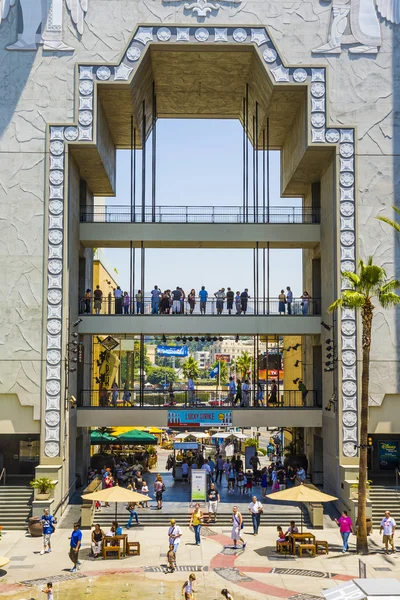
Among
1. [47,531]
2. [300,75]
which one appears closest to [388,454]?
[47,531]

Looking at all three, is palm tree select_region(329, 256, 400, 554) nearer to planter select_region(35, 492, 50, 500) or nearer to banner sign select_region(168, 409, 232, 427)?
banner sign select_region(168, 409, 232, 427)

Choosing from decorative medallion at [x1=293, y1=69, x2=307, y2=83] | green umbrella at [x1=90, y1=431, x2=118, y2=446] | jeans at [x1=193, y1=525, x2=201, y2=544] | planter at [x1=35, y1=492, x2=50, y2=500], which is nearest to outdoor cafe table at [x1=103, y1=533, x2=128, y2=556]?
jeans at [x1=193, y1=525, x2=201, y2=544]

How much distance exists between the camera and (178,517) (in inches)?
1358

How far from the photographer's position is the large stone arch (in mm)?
36188

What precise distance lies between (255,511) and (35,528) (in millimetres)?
8929

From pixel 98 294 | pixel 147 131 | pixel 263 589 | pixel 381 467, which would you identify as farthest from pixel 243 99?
pixel 263 589

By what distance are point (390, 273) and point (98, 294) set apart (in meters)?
15.1

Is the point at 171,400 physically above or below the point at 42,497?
above

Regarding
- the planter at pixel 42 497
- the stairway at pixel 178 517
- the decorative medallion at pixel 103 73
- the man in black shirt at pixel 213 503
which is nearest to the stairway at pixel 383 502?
the stairway at pixel 178 517

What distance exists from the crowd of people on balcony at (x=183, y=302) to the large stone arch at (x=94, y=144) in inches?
198

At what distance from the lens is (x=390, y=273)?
36625mm

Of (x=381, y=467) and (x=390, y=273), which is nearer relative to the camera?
(x=390, y=273)

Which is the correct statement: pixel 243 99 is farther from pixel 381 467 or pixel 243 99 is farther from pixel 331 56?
pixel 381 467

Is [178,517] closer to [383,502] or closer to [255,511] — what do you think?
[255,511]
